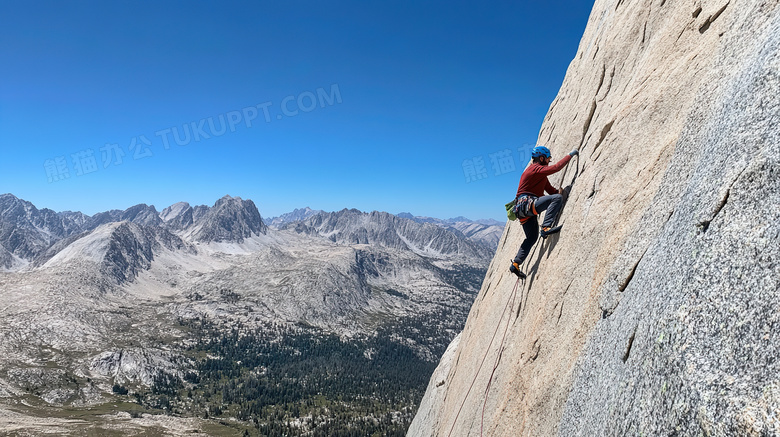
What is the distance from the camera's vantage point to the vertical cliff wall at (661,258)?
4070 mm

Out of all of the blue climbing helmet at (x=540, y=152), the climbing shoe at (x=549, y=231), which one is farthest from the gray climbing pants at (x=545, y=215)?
the blue climbing helmet at (x=540, y=152)

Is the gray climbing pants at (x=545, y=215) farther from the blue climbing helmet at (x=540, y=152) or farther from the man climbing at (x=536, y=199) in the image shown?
the blue climbing helmet at (x=540, y=152)

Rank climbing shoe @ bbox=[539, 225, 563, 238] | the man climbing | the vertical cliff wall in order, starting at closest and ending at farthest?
1. the vertical cliff wall
2. climbing shoe @ bbox=[539, 225, 563, 238]
3. the man climbing

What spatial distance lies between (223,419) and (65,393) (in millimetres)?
63152

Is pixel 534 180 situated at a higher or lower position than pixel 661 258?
higher

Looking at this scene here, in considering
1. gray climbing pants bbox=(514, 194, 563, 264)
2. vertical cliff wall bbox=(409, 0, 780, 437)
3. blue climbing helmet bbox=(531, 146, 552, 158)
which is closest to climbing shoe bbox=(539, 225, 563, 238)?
gray climbing pants bbox=(514, 194, 563, 264)

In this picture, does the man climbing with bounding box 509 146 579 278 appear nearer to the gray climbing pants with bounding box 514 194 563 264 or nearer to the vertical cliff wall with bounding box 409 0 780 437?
the gray climbing pants with bounding box 514 194 563 264

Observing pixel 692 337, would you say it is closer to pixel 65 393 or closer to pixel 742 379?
pixel 742 379

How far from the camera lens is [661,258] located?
5.92 metres

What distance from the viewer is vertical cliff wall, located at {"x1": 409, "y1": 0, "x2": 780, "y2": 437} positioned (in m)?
4.07

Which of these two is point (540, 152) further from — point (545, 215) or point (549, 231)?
point (549, 231)

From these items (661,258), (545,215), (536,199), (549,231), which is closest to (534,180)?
(536,199)

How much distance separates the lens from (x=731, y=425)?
3.64m

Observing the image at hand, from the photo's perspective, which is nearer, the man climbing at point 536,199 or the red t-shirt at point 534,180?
the red t-shirt at point 534,180
